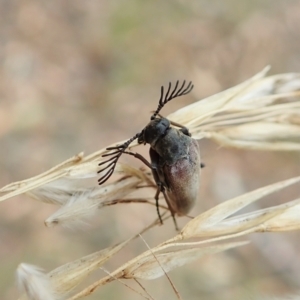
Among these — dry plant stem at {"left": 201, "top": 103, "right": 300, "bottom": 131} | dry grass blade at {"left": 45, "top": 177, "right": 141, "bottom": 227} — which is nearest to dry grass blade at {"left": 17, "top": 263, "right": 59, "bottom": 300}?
dry grass blade at {"left": 45, "top": 177, "right": 141, "bottom": 227}

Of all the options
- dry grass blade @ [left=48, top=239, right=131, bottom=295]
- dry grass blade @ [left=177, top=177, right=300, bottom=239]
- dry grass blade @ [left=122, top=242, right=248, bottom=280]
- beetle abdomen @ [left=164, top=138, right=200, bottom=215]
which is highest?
beetle abdomen @ [left=164, top=138, right=200, bottom=215]

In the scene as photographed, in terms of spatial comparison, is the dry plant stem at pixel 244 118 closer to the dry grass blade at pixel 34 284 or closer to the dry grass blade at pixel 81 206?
the dry grass blade at pixel 81 206

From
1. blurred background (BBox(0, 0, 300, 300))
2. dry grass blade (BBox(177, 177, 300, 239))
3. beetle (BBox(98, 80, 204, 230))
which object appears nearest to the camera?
dry grass blade (BBox(177, 177, 300, 239))

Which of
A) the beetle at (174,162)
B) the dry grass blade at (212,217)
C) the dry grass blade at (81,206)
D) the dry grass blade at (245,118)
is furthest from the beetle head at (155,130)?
the dry grass blade at (212,217)

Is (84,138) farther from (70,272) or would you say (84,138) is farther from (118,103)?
(70,272)

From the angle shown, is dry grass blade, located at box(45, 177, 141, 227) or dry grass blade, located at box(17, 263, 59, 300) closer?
dry grass blade, located at box(17, 263, 59, 300)

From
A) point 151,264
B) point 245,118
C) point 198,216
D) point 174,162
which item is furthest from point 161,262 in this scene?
point 174,162

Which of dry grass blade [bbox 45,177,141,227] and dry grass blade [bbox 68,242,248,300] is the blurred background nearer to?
dry grass blade [bbox 45,177,141,227]
